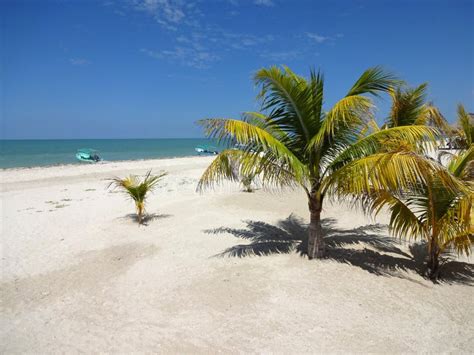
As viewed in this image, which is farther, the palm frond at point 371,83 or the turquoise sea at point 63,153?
the turquoise sea at point 63,153

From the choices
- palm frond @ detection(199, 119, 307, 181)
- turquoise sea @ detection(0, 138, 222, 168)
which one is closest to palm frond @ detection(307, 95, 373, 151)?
palm frond @ detection(199, 119, 307, 181)

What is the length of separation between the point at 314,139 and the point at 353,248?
2809 mm

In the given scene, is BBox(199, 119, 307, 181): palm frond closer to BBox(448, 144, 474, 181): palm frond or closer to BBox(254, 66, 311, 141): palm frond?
BBox(254, 66, 311, 141): palm frond

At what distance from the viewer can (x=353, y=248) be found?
6.30 meters

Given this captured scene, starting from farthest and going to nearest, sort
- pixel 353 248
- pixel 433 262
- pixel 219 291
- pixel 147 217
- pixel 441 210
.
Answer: pixel 147 217
pixel 353 248
pixel 433 262
pixel 441 210
pixel 219 291

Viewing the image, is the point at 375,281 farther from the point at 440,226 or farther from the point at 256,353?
the point at 256,353

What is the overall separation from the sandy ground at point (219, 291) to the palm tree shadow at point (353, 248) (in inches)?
1.5

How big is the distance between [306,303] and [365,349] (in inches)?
39.7

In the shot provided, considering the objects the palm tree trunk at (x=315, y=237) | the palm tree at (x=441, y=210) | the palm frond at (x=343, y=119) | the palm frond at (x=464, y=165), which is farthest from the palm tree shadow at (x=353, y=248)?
the palm frond at (x=343, y=119)

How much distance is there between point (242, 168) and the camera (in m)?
4.83

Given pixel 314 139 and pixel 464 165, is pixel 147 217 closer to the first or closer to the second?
pixel 314 139

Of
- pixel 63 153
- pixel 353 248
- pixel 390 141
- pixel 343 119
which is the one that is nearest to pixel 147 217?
pixel 353 248

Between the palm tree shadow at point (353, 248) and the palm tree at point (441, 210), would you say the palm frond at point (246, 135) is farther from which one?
the palm tree shadow at point (353, 248)

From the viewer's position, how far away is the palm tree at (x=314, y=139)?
4.45 m
